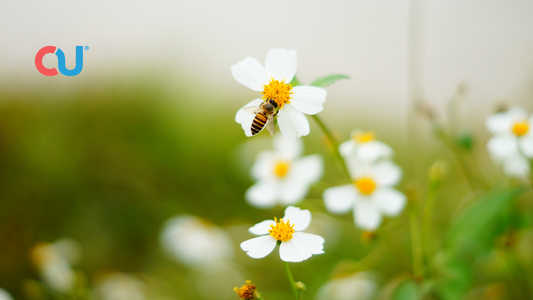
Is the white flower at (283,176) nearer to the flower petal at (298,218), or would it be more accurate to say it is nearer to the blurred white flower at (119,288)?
the flower petal at (298,218)

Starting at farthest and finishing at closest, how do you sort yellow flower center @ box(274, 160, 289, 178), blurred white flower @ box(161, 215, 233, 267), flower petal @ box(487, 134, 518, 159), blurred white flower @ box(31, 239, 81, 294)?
blurred white flower @ box(161, 215, 233, 267), blurred white flower @ box(31, 239, 81, 294), yellow flower center @ box(274, 160, 289, 178), flower petal @ box(487, 134, 518, 159)

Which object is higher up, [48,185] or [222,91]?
[222,91]

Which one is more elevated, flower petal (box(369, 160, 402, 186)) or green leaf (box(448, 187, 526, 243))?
flower petal (box(369, 160, 402, 186))

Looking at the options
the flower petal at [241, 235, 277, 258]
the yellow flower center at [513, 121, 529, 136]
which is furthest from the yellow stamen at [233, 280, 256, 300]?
the yellow flower center at [513, 121, 529, 136]

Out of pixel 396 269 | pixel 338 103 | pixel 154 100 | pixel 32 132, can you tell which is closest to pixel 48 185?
pixel 32 132

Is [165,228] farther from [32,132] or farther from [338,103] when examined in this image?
[338,103]

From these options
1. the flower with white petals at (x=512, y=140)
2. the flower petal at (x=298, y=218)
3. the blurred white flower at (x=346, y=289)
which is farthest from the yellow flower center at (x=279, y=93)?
the blurred white flower at (x=346, y=289)

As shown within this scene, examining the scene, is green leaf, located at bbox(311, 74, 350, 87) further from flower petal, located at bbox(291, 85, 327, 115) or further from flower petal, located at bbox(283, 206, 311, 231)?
flower petal, located at bbox(283, 206, 311, 231)

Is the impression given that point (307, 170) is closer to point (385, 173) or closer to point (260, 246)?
point (385, 173)
